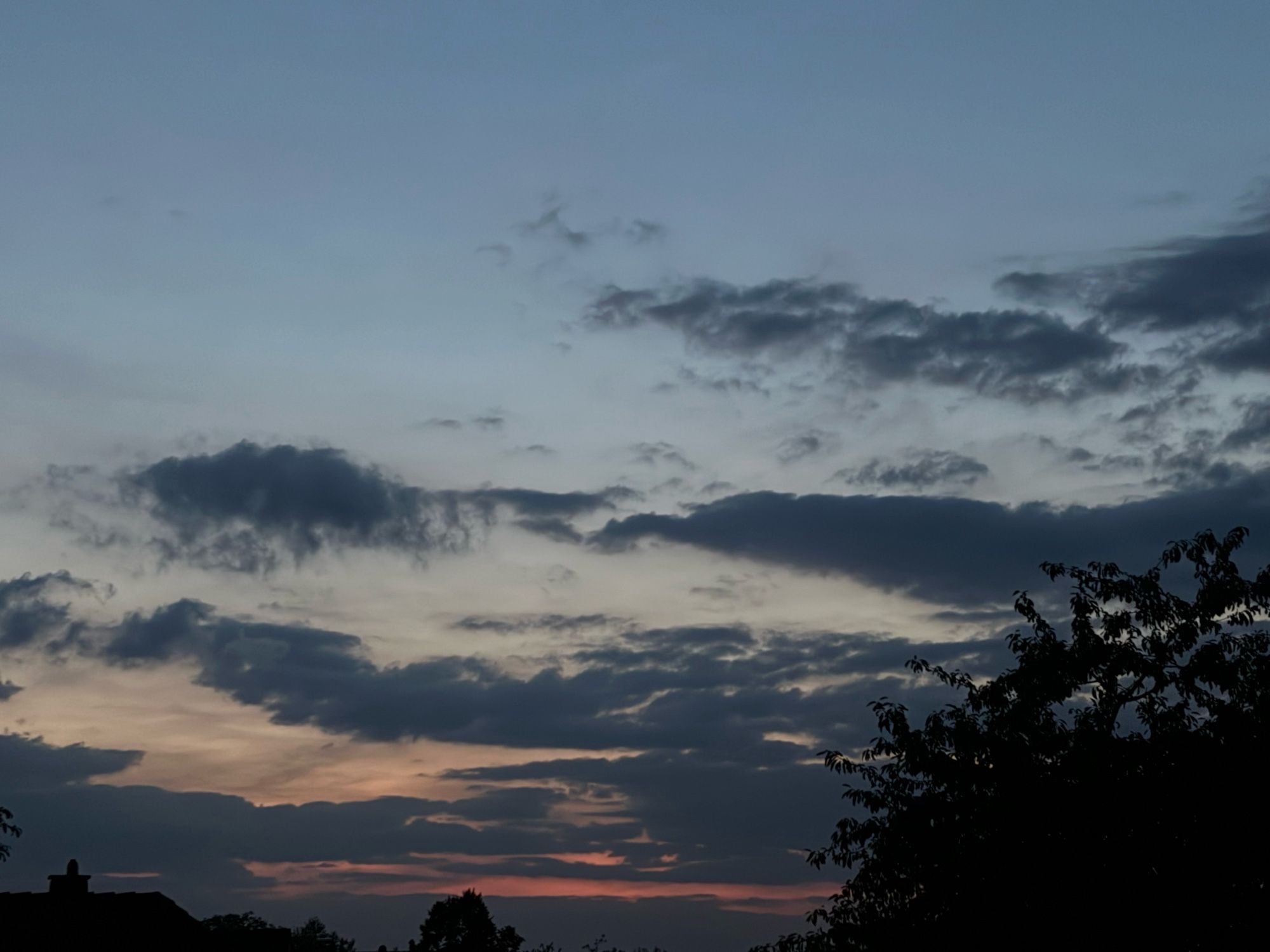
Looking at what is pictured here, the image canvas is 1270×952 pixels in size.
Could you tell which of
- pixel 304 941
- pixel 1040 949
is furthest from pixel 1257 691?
pixel 304 941

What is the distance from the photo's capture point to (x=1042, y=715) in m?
32.2

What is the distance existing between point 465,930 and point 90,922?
7584cm

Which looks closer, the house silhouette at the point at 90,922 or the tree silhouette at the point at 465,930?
the house silhouette at the point at 90,922

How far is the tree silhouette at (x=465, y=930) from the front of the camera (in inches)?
5605

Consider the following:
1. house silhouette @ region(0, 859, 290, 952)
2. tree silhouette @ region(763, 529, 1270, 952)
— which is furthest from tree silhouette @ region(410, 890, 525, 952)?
tree silhouette @ region(763, 529, 1270, 952)

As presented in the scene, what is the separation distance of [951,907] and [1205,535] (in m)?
10.3

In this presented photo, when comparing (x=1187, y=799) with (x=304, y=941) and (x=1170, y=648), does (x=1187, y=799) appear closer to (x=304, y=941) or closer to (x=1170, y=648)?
(x=1170, y=648)

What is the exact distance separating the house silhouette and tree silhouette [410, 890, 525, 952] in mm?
66789

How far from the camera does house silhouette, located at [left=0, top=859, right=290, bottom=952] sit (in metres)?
69.0

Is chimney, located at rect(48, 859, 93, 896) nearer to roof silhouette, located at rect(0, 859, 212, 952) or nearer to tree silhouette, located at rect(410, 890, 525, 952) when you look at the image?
roof silhouette, located at rect(0, 859, 212, 952)

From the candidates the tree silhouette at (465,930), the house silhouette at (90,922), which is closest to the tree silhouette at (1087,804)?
the house silhouette at (90,922)

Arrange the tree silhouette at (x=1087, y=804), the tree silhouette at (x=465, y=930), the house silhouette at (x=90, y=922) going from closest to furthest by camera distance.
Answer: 1. the tree silhouette at (x=1087, y=804)
2. the house silhouette at (x=90, y=922)
3. the tree silhouette at (x=465, y=930)

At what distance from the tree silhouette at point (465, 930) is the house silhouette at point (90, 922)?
66789 mm

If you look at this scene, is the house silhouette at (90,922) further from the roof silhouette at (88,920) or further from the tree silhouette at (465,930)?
the tree silhouette at (465,930)
